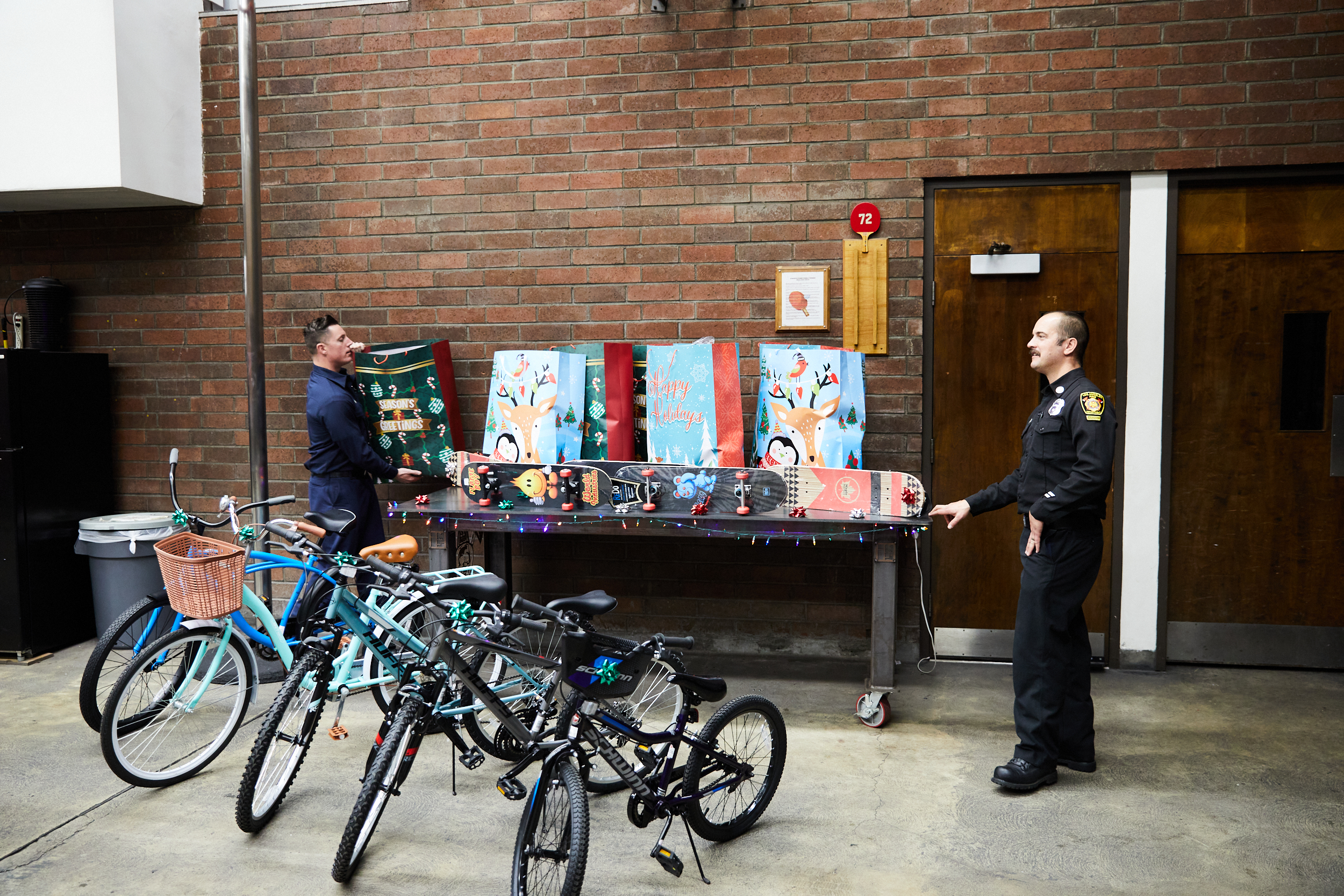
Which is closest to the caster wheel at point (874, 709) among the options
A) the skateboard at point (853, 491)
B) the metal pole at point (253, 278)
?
the skateboard at point (853, 491)

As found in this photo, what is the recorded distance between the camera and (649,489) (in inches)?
168

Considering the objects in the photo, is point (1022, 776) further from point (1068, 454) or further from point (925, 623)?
point (925, 623)

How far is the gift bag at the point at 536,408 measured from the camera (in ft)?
14.8

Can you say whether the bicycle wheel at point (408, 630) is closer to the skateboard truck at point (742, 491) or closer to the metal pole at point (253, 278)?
the skateboard truck at point (742, 491)

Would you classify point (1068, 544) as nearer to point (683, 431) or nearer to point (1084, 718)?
point (1084, 718)

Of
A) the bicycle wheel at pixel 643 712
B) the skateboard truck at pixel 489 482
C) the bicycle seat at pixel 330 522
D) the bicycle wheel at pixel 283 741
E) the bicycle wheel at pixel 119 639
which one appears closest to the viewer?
the bicycle wheel at pixel 643 712

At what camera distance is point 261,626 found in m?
3.89

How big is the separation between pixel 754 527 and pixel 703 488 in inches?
11.3

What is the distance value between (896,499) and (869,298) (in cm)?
127

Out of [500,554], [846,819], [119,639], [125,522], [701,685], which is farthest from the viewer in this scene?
[500,554]

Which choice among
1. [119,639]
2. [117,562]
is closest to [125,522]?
[117,562]

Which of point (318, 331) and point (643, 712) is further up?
point (318, 331)

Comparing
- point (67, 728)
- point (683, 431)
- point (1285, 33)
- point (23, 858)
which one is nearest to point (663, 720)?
point (683, 431)

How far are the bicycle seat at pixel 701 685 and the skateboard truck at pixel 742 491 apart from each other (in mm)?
1384
